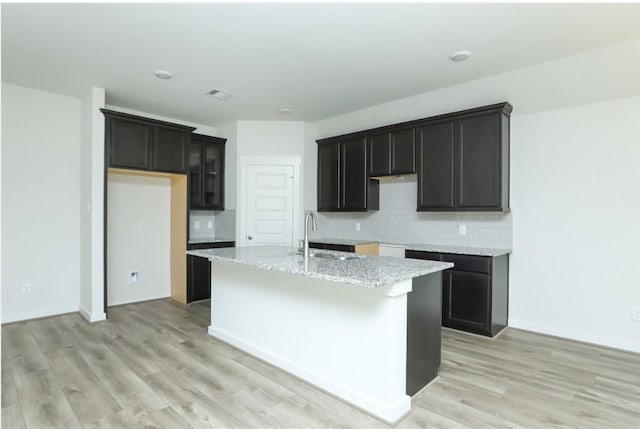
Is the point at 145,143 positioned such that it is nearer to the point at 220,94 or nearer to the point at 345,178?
the point at 220,94

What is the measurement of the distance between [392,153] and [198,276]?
10.5ft

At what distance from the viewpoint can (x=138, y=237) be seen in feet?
16.9

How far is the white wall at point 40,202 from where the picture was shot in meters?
4.05

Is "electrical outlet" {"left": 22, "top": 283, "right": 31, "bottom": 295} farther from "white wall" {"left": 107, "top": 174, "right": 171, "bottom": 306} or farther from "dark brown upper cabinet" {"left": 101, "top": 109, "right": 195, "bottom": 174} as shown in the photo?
"dark brown upper cabinet" {"left": 101, "top": 109, "right": 195, "bottom": 174}

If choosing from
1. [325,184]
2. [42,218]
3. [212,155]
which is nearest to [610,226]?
[325,184]

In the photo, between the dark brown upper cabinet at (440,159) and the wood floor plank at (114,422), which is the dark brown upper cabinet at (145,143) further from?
the wood floor plank at (114,422)

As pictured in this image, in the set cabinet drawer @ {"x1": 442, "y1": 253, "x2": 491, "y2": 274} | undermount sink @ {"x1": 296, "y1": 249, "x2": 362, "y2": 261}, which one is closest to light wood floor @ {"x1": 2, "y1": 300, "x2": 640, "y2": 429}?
cabinet drawer @ {"x1": 442, "y1": 253, "x2": 491, "y2": 274}

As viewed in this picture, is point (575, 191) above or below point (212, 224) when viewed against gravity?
above

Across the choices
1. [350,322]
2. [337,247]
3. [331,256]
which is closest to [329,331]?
[350,322]

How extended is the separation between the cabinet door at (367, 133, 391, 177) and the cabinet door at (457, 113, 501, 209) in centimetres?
94

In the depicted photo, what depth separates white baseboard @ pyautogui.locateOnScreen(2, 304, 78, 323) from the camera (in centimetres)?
404

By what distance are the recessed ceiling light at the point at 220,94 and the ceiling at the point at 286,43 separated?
10 cm

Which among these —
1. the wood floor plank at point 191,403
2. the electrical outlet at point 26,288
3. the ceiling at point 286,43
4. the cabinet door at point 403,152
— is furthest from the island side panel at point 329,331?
the electrical outlet at point 26,288

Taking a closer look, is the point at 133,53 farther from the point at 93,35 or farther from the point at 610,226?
the point at 610,226
